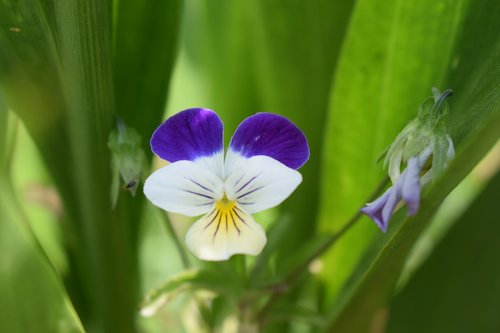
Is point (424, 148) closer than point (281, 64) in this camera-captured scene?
Yes

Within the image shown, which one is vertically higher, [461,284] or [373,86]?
[373,86]

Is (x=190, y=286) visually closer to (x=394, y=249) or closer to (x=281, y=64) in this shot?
(x=394, y=249)

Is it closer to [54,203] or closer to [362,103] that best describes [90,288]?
[54,203]

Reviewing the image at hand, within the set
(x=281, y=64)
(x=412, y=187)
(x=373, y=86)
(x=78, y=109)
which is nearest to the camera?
(x=412, y=187)

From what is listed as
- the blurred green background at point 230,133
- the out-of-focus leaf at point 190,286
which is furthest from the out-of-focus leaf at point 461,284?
the out-of-focus leaf at point 190,286

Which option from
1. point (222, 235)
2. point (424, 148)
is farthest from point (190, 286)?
point (424, 148)

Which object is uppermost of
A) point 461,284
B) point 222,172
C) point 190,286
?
point 222,172

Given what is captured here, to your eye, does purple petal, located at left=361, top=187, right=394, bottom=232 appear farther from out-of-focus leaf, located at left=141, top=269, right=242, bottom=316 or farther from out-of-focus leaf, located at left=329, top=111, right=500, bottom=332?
out-of-focus leaf, located at left=141, top=269, right=242, bottom=316
